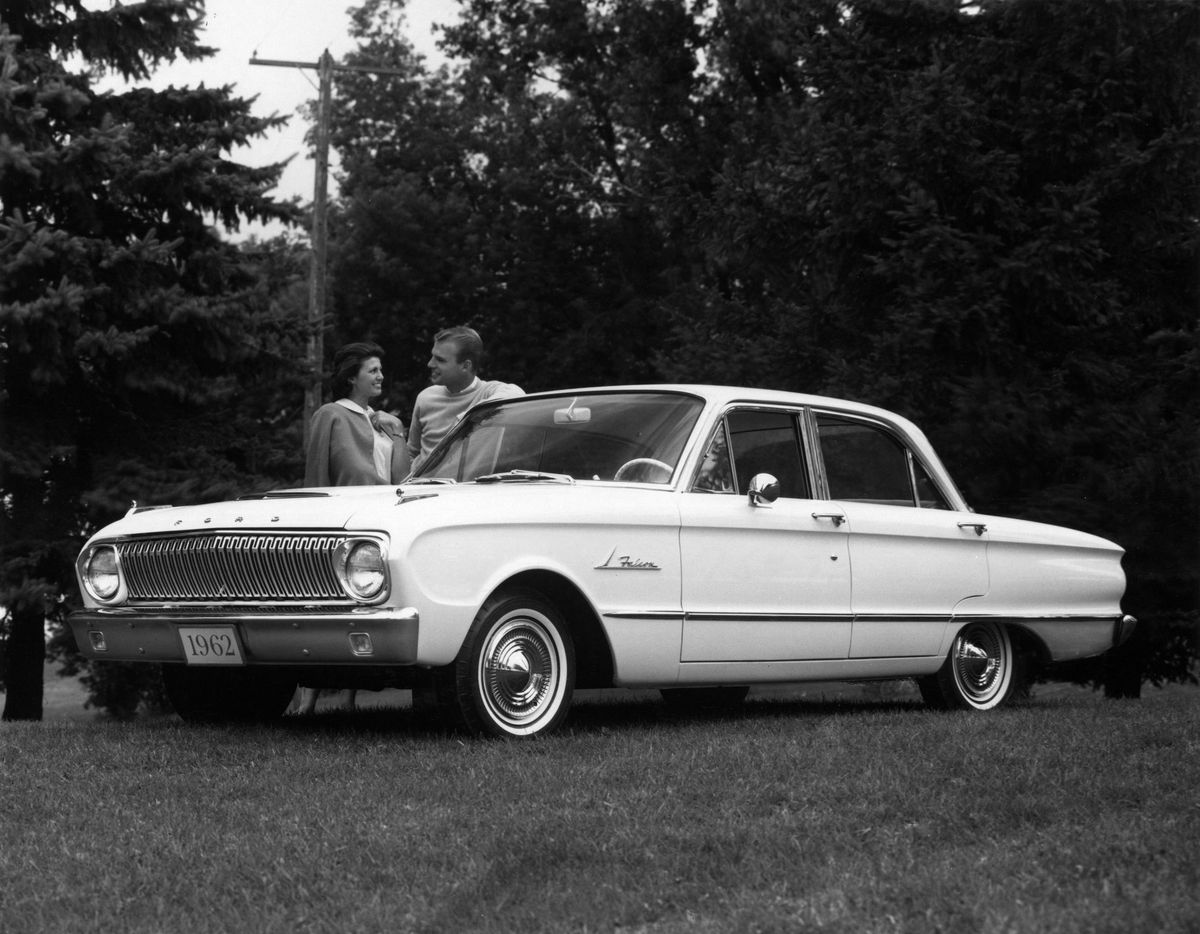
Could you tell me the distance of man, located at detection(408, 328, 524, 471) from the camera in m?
9.45

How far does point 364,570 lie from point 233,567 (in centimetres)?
72

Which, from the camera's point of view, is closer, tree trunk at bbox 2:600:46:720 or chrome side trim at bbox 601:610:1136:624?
chrome side trim at bbox 601:610:1136:624

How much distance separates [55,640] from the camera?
2098cm

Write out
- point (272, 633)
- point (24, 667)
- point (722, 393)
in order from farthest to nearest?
point (24, 667), point (722, 393), point (272, 633)

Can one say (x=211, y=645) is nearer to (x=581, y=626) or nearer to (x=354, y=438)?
(x=581, y=626)

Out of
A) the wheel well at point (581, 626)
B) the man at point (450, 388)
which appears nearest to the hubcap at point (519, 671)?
the wheel well at point (581, 626)

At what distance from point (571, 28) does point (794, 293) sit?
42.8 feet

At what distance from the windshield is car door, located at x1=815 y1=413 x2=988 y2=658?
1088 millimetres

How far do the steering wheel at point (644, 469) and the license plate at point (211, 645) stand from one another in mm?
1878

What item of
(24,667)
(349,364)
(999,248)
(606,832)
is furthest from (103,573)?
(999,248)

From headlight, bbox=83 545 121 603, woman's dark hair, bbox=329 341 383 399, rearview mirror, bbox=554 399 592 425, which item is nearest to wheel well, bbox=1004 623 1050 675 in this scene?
rearview mirror, bbox=554 399 592 425

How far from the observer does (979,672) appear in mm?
9445

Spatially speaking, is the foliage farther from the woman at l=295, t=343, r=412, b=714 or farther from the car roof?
the woman at l=295, t=343, r=412, b=714

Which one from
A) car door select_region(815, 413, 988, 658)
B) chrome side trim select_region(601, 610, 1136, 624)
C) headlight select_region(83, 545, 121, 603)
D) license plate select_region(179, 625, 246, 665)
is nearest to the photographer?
license plate select_region(179, 625, 246, 665)
